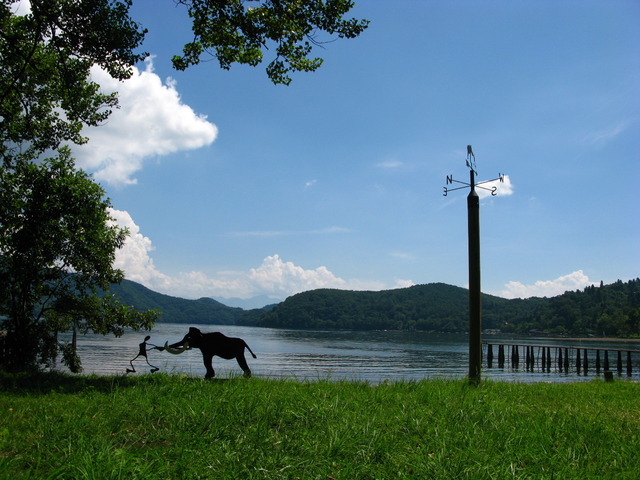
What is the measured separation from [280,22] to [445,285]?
199 meters

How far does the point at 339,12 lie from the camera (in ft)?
28.3

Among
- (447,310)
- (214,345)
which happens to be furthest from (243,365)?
(447,310)

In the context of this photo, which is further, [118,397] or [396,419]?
[118,397]

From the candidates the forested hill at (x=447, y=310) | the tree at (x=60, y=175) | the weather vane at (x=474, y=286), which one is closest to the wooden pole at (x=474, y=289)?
the weather vane at (x=474, y=286)

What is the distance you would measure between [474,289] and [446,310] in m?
170

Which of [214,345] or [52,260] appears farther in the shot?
[52,260]

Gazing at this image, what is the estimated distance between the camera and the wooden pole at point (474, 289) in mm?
9633

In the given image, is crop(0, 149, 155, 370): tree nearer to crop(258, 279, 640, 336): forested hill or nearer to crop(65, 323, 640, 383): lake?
crop(65, 323, 640, 383): lake

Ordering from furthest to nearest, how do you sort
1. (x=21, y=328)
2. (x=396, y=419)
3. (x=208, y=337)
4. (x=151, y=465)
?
(x=21, y=328)
(x=208, y=337)
(x=396, y=419)
(x=151, y=465)

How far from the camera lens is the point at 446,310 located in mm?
171000

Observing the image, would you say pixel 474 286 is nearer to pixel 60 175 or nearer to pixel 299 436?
pixel 299 436

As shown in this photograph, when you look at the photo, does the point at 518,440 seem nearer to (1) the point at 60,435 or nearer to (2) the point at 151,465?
(2) the point at 151,465

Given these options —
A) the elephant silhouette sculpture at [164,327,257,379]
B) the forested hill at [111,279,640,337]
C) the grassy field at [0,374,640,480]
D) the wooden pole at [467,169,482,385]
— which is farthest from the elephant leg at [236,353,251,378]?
the forested hill at [111,279,640,337]

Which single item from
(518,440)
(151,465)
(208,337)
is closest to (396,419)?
(518,440)
